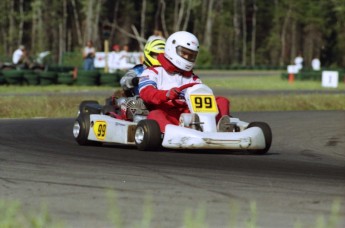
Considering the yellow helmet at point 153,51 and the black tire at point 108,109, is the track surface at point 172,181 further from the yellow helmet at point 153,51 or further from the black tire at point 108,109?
the yellow helmet at point 153,51

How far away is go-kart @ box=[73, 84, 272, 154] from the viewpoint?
9.68 metres

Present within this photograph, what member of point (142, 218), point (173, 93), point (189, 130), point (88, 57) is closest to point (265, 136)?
point (189, 130)

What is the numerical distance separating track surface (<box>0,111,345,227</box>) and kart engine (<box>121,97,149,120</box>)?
381 mm

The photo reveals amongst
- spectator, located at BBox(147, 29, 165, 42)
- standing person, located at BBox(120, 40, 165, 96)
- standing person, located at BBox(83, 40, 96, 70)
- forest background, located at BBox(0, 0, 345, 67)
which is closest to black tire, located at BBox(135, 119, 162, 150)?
standing person, located at BBox(120, 40, 165, 96)

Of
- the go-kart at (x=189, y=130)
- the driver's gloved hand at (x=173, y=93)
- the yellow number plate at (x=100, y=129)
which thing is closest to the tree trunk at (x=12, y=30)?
the yellow number plate at (x=100, y=129)

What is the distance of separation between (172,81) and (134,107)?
499 millimetres

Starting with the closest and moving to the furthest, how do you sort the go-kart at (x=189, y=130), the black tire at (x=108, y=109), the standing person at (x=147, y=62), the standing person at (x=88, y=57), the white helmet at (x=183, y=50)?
the go-kart at (x=189, y=130) → the white helmet at (x=183, y=50) → the black tire at (x=108, y=109) → the standing person at (x=147, y=62) → the standing person at (x=88, y=57)

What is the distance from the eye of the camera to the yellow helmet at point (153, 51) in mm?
11617

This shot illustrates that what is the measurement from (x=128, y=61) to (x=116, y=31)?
40747 mm

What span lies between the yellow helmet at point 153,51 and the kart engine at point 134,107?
791 millimetres

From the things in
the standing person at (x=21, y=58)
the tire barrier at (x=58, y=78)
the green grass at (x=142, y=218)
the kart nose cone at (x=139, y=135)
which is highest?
the standing person at (x=21, y=58)

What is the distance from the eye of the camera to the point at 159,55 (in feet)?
35.8

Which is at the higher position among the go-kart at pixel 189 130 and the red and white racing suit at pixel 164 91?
the red and white racing suit at pixel 164 91

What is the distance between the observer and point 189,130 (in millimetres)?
9703
